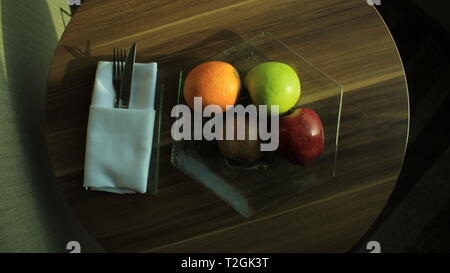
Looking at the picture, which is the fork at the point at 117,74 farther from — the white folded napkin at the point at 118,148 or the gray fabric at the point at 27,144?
the gray fabric at the point at 27,144

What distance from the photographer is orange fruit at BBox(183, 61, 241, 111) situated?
51 centimetres

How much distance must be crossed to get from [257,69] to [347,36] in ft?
0.60

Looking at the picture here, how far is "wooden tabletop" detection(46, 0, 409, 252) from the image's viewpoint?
1.94 ft

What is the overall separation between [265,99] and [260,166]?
11 centimetres

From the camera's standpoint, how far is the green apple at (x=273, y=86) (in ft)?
1.67

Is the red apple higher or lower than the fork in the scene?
lower

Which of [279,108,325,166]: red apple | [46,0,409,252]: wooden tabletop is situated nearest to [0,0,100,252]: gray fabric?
[46,0,409,252]: wooden tabletop

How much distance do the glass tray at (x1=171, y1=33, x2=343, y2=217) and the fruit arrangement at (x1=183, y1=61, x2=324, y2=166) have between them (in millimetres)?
38

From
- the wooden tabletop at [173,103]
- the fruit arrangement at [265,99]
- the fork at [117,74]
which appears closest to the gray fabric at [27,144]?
the wooden tabletop at [173,103]

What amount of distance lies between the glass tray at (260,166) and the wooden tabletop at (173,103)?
0.02 metres

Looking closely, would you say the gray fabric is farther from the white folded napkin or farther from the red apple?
the red apple

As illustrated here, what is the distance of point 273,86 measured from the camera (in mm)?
508

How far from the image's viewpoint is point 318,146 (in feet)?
1.76
